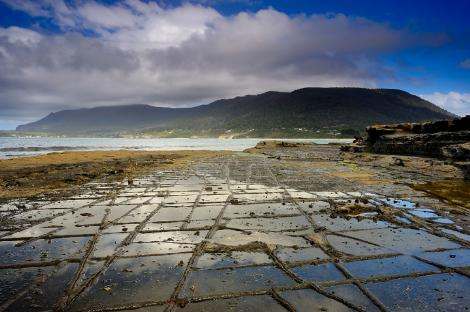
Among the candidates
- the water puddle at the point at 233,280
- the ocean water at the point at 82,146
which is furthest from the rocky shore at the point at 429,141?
the ocean water at the point at 82,146

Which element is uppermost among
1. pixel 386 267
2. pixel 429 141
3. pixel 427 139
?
pixel 427 139

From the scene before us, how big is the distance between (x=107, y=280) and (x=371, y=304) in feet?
13.2

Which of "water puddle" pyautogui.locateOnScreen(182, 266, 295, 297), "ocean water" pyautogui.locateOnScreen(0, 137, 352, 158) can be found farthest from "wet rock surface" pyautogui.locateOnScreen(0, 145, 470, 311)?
"ocean water" pyautogui.locateOnScreen(0, 137, 352, 158)

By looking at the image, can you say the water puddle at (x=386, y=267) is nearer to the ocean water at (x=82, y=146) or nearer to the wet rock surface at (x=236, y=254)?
the wet rock surface at (x=236, y=254)

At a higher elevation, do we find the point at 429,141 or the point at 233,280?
the point at 429,141

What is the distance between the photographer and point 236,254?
6.59 meters

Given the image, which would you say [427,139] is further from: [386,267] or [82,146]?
[82,146]

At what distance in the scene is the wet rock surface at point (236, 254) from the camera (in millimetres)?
4832

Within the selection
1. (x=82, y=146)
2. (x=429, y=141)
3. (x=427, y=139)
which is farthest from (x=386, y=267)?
(x=82, y=146)

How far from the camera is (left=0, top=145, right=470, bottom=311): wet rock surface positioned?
4.83 metres

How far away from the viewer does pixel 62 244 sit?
287 inches

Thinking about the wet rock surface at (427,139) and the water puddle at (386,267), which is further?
the wet rock surface at (427,139)

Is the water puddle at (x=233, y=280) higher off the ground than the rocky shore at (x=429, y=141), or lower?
lower

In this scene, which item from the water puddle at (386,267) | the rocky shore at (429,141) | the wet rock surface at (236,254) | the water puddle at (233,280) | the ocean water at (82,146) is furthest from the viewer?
the ocean water at (82,146)
